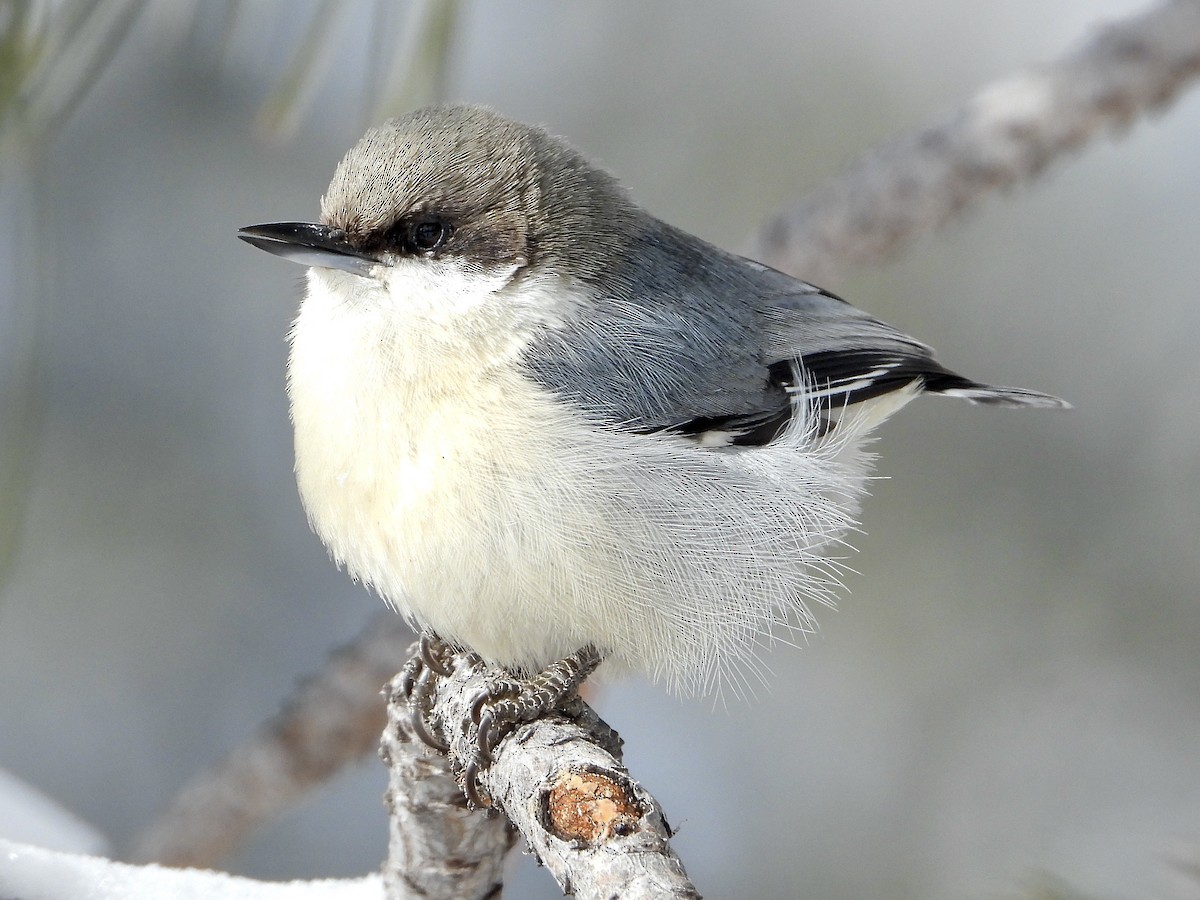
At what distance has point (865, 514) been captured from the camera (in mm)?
3504

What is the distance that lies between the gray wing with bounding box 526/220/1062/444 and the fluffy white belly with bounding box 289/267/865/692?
61 mm

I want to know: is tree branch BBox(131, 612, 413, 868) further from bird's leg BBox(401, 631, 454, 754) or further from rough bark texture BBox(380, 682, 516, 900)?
rough bark texture BBox(380, 682, 516, 900)

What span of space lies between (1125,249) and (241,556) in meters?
2.75

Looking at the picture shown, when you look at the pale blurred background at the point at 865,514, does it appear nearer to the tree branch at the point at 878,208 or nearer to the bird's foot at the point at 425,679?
the tree branch at the point at 878,208

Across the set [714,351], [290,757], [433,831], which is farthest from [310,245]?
[290,757]

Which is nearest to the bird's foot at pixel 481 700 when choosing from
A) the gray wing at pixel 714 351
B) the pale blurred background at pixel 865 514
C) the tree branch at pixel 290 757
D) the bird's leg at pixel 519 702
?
the bird's leg at pixel 519 702

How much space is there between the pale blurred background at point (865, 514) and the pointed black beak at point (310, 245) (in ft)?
5.23

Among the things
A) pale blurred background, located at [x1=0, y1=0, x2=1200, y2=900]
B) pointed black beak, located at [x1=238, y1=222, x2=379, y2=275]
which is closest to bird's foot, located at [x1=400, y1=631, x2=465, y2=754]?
pointed black beak, located at [x1=238, y1=222, x2=379, y2=275]

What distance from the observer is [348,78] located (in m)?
3.40

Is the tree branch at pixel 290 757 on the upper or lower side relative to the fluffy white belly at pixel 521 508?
lower

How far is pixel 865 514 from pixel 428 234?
6.76ft

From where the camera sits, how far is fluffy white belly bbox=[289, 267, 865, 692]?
1.65 m

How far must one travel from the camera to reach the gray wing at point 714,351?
1.79 meters

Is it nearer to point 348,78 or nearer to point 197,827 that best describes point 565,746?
point 197,827
